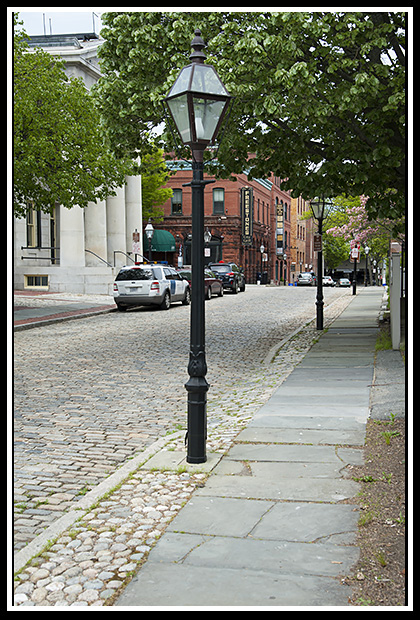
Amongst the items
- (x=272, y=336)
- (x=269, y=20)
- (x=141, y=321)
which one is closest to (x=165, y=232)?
(x=141, y=321)

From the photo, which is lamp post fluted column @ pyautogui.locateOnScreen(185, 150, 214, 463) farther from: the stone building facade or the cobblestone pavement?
the stone building facade

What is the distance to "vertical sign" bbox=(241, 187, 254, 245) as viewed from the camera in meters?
62.1

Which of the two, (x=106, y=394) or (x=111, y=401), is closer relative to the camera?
(x=111, y=401)

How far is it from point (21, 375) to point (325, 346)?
20.2 feet

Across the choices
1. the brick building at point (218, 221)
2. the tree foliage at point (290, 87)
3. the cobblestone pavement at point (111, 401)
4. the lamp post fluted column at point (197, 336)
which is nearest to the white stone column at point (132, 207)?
the brick building at point (218, 221)

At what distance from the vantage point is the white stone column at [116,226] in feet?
131

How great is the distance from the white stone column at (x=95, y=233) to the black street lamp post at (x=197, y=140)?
3154 centimetres

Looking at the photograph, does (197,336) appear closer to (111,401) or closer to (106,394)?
(111,401)

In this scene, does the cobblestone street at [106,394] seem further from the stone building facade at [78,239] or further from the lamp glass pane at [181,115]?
the stone building facade at [78,239]

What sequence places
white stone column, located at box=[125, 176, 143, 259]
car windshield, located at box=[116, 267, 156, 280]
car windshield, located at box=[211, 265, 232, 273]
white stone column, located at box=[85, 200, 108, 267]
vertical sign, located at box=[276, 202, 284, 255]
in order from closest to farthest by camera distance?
car windshield, located at box=[116, 267, 156, 280], white stone column, located at box=[85, 200, 108, 267], car windshield, located at box=[211, 265, 232, 273], white stone column, located at box=[125, 176, 143, 259], vertical sign, located at box=[276, 202, 284, 255]

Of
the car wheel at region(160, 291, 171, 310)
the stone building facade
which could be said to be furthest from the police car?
the stone building facade

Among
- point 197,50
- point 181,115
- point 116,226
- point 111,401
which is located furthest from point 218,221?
point 181,115

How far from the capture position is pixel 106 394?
959 centimetres

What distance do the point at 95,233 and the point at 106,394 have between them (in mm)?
28555
